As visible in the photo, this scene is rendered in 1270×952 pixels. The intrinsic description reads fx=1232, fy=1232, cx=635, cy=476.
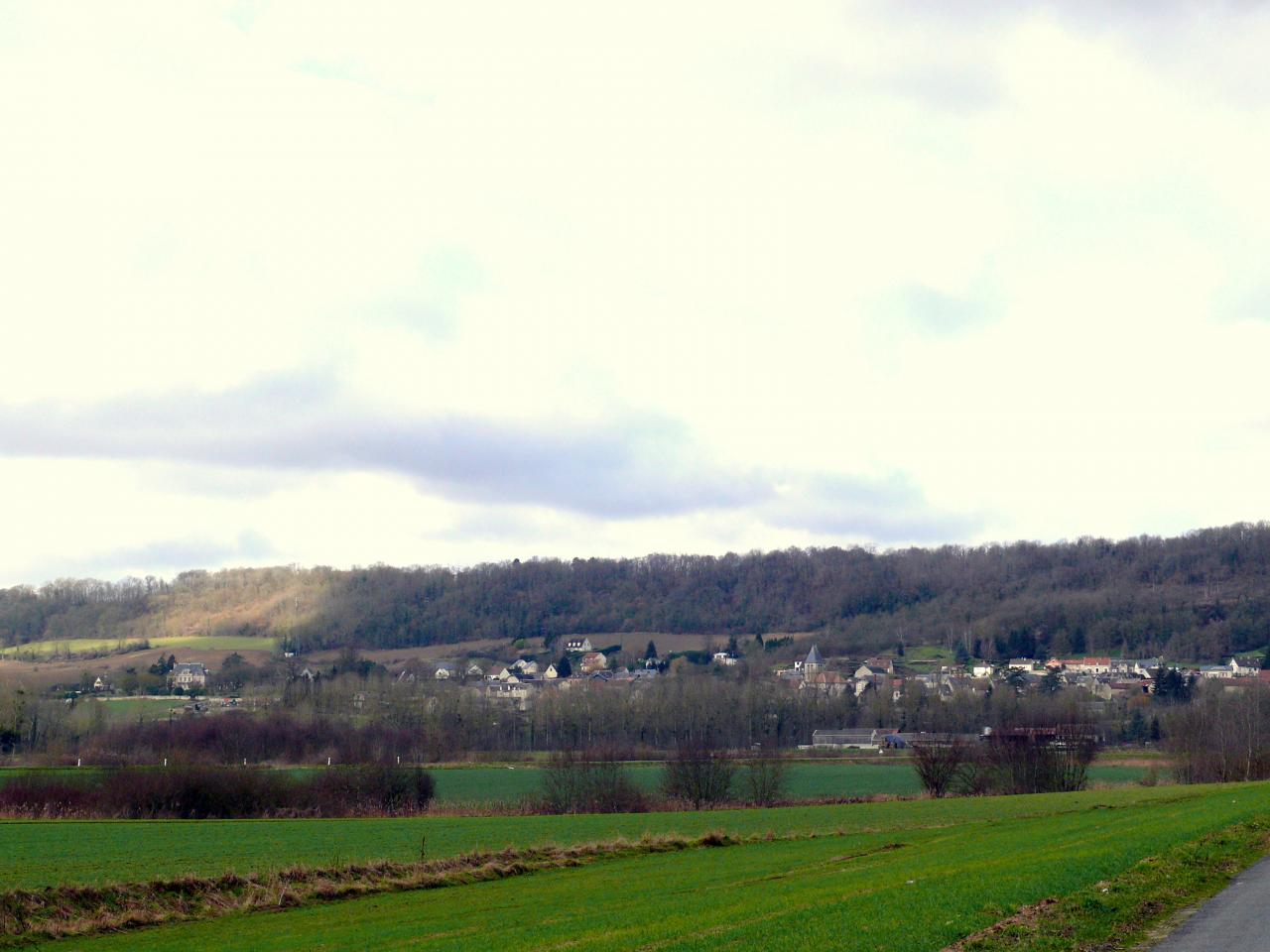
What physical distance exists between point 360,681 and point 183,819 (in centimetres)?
11040

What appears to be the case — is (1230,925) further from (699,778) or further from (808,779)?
(808,779)

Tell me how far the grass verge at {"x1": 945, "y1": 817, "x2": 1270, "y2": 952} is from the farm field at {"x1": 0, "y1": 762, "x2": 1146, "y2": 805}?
57.9 meters

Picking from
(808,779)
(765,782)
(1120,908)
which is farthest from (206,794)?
(1120,908)

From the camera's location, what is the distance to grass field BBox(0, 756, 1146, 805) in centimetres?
8562

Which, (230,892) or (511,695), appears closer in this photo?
(230,892)

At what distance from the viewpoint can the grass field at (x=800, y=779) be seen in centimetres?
8562

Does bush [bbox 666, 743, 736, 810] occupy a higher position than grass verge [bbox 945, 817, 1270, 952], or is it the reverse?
grass verge [bbox 945, 817, 1270, 952]

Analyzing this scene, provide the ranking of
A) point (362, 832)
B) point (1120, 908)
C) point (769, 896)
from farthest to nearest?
point (362, 832), point (769, 896), point (1120, 908)

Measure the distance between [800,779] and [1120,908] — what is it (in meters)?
85.1

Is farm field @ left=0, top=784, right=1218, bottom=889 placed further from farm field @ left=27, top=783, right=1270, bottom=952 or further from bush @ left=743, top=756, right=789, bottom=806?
bush @ left=743, top=756, right=789, bottom=806

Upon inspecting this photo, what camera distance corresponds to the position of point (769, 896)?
82.2 feet

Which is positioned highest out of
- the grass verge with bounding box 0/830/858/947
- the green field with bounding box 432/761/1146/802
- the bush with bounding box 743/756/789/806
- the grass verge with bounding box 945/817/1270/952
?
the grass verge with bounding box 945/817/1270/952

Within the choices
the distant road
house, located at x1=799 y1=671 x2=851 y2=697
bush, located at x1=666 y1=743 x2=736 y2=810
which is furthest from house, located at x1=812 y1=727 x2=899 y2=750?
the distant road

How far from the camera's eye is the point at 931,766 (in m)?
87.2
